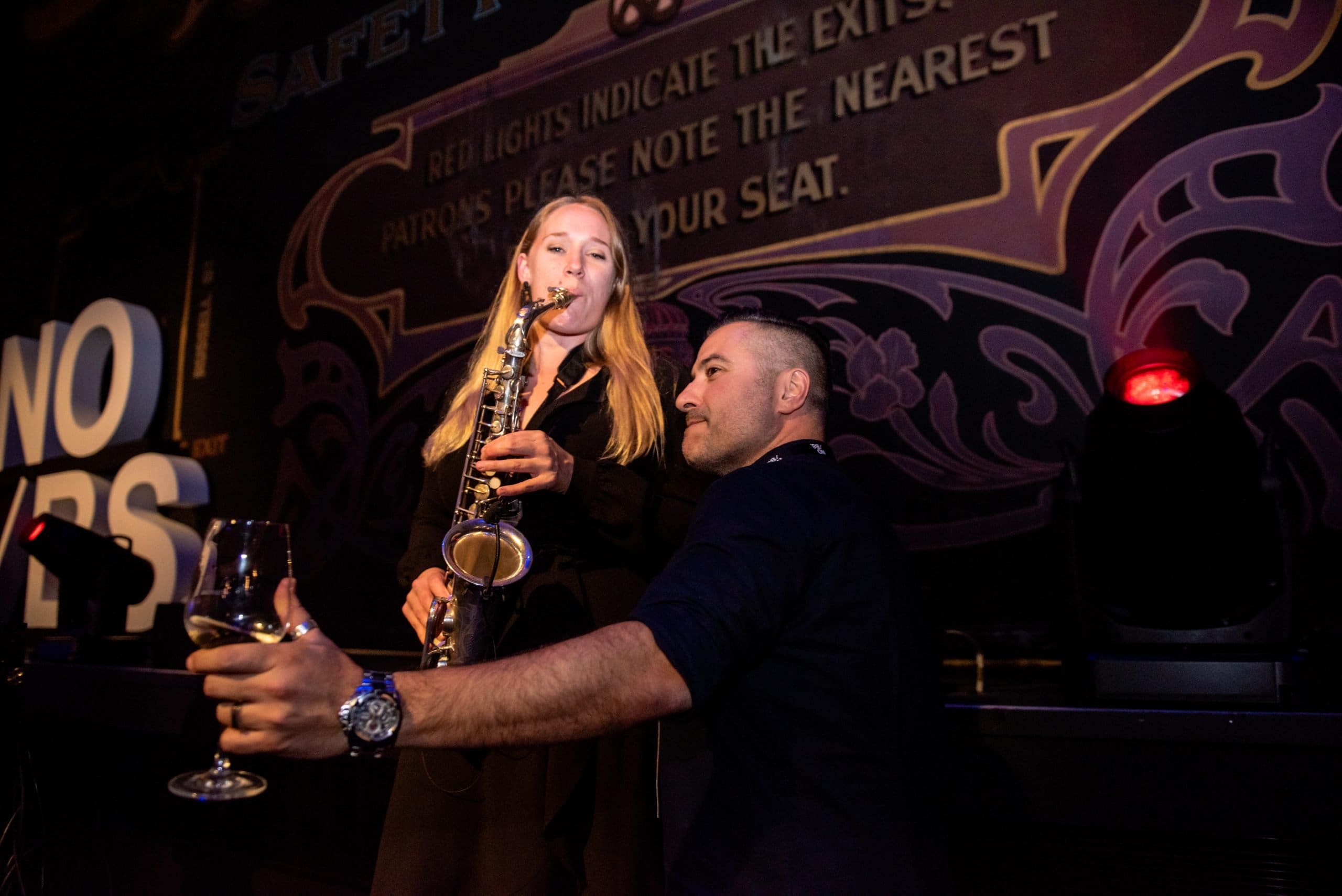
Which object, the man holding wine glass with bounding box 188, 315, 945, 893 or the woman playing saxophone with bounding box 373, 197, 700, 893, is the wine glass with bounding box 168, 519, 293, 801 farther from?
the woman playing saxophone with bounding box 373, 197, 700, 893

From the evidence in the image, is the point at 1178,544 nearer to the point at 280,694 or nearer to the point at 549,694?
the point at 549,694

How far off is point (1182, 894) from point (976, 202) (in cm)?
219

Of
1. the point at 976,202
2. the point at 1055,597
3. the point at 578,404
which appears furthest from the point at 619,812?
the point at 976,202

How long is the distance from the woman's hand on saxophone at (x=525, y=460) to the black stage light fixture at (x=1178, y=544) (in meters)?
1.22

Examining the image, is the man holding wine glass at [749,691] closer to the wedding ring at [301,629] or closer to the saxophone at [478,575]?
the wedding ring at [301,629]

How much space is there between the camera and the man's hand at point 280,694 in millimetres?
901

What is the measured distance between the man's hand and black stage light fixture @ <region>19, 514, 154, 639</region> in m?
3.74

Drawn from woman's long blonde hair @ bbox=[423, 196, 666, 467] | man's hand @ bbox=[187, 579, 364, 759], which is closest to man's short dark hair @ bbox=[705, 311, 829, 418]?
woman's long blonde hair @ bbox=[423, 196, 666, 467]

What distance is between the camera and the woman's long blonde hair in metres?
1.94

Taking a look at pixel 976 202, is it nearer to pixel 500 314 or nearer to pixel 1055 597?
pixel 1055 597

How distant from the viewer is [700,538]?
3.93 feet

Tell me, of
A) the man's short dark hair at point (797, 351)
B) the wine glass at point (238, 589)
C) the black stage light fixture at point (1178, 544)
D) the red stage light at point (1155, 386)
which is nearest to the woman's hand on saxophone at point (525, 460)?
the man's short dark hair at point (797, 351)

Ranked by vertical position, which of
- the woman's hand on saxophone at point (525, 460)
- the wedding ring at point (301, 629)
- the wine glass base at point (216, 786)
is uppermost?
the woman's hand on saxophone at point (525, 460)

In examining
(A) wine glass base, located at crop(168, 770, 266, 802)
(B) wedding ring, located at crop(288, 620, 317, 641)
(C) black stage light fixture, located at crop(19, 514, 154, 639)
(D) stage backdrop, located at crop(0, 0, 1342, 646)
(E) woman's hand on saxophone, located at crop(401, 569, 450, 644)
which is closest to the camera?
(B) wedding ring, located at crop(288, 620, 317, 641)
